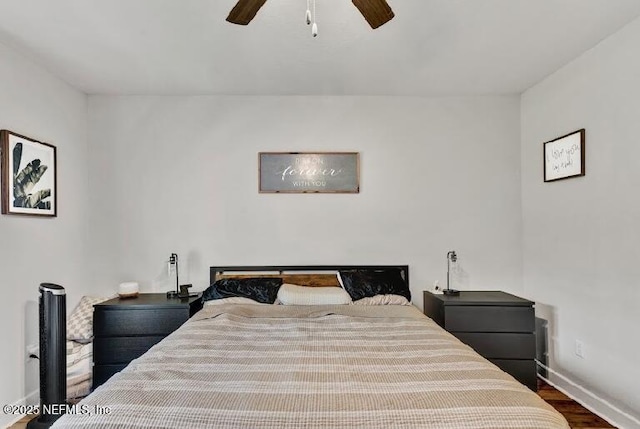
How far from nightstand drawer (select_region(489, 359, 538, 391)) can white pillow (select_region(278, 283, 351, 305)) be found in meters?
1.31

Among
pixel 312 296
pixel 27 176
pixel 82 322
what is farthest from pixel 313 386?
pixel 27 176

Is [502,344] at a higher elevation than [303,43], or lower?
lower

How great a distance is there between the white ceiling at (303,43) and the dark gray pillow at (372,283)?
1.65 metres

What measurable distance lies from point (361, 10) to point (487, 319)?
8.21ft

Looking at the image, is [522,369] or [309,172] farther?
[309,172]

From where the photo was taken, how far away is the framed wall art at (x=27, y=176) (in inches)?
100

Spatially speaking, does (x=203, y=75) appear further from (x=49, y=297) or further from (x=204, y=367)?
(x=204, y=367)

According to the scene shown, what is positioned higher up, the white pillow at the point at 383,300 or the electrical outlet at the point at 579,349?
the white pillow at the point at 383,300

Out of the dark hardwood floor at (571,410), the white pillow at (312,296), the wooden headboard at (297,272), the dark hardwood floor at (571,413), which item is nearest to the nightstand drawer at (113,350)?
the dark hardwood floor at (571,413)

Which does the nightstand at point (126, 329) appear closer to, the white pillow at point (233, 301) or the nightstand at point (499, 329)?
the white pillow at point (233, 301)

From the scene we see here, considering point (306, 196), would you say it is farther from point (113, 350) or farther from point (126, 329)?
point (113, 350)

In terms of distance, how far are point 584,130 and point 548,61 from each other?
1.94 ft

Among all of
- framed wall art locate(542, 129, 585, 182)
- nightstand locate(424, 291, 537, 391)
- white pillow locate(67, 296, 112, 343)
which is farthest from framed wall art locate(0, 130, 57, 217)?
framed wall art locate(542, 129, 585, 182)

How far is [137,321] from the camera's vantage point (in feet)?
9.85
